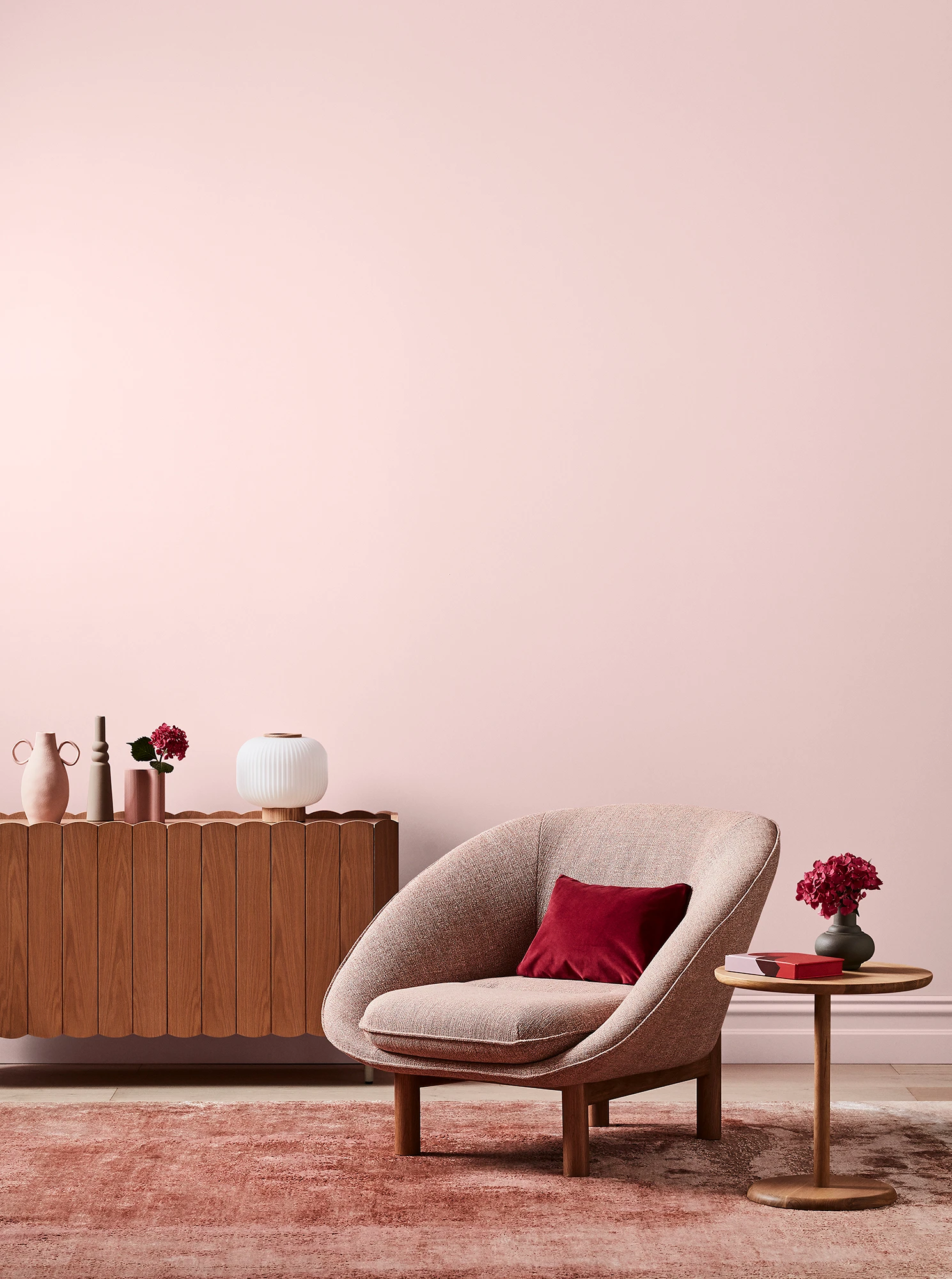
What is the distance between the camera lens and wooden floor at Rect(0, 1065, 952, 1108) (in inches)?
148

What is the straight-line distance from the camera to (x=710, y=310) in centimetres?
429

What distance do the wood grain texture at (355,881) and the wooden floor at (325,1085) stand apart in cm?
42

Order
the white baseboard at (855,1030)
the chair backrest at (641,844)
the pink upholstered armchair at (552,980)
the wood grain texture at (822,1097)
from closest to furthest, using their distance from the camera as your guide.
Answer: the wood grain texture at (822,1097)
the pink upholstered armchair at (552,980)
the chair backrest at (641,844)
the white baseboard at (855,1030)

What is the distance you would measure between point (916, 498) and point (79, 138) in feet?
9.26

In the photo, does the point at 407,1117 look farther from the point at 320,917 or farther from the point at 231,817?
the point at 231,817

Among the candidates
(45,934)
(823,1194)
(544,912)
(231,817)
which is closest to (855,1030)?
(544,912)

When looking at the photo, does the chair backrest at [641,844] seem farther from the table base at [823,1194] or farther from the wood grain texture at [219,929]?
the wood grain texture at [219,929]

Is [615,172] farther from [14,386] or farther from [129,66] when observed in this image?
[14,386]

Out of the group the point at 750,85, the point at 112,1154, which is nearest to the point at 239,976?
the point at 112,1154

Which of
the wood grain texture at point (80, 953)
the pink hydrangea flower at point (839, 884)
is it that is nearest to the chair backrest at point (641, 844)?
the pink hydrangea flower at point (839, 884)

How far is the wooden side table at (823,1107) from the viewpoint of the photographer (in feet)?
8.98

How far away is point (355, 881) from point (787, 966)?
1440 millimetres

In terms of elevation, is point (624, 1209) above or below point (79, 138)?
below

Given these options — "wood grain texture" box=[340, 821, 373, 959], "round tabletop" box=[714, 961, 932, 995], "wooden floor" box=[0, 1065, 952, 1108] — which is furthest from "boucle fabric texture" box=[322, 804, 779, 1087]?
"wooden floor" box=[0, 1065, 952, 1108]
